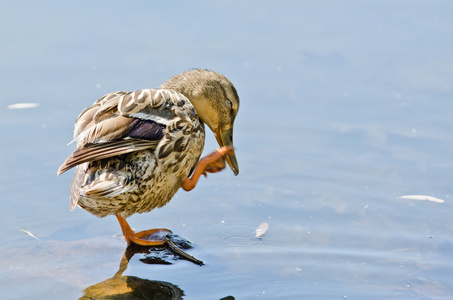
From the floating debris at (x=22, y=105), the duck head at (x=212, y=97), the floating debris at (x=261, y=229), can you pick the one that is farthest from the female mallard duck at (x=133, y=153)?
the floating debris at (x=22, y=105)

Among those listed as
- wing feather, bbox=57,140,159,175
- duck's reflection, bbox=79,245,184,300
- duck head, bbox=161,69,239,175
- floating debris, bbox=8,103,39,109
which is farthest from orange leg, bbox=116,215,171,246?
floating debris, bbox=8,103,39,109

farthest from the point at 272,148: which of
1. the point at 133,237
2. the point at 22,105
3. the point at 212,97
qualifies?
the point at 22,105

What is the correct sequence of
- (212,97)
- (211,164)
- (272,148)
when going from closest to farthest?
(211,164), (212,97), (272,148)

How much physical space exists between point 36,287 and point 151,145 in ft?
3.88

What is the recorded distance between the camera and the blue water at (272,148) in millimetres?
5230

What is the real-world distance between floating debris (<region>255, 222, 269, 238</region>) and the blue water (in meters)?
0.05

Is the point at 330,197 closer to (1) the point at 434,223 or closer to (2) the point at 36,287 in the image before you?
(1) the point at 434,223

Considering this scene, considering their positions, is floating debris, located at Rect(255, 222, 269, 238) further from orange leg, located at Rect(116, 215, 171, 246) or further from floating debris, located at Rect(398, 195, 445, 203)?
floating debris, located at Rect(398, 195, 445, 203)

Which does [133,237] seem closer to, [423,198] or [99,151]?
[99,151]

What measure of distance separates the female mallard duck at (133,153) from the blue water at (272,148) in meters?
0.48

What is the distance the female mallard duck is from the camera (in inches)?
191

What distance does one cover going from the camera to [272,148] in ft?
22.8

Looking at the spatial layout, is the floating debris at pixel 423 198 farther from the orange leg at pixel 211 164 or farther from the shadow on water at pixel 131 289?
the shadow on water at pixel 131 289

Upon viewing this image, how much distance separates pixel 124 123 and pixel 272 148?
228cm
